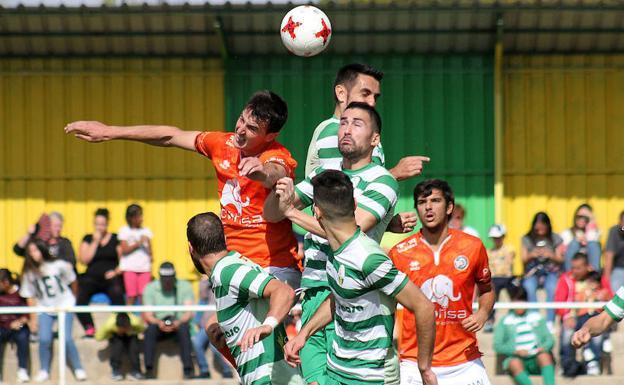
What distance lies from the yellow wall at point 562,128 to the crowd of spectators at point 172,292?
251cm

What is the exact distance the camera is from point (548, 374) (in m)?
13.2

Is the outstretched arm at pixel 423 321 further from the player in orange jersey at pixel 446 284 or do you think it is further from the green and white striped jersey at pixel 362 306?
the player in orange jersey at pixel 446 284

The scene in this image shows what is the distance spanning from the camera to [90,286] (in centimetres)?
1499

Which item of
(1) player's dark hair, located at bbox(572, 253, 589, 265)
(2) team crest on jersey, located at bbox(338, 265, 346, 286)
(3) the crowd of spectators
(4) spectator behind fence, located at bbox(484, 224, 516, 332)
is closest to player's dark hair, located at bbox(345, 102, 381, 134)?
(2) team crest on jersey, located at bbox(338, 265, 346, 286)

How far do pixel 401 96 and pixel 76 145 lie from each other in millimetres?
4755

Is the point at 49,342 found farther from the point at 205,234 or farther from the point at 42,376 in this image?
the point at 205,234

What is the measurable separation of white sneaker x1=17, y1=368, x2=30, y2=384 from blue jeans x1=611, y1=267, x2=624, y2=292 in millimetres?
6626

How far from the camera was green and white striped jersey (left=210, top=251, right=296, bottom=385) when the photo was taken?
8289mm

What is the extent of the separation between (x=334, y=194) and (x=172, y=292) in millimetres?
7011

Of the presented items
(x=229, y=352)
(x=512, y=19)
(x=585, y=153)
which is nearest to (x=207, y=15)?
(x=512, y=19)

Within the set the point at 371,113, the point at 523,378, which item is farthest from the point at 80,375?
the point at 371,113

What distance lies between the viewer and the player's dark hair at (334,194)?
782 cm

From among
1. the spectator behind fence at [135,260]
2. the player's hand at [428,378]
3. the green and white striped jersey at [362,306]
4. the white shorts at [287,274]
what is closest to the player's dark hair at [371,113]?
the green and white striped jersey at [362,306]

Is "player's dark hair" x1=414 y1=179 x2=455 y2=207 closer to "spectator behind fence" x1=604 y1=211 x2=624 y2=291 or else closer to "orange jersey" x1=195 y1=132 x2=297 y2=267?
"orange jersey" x1=195 y1=132 x2=297 y2=267
